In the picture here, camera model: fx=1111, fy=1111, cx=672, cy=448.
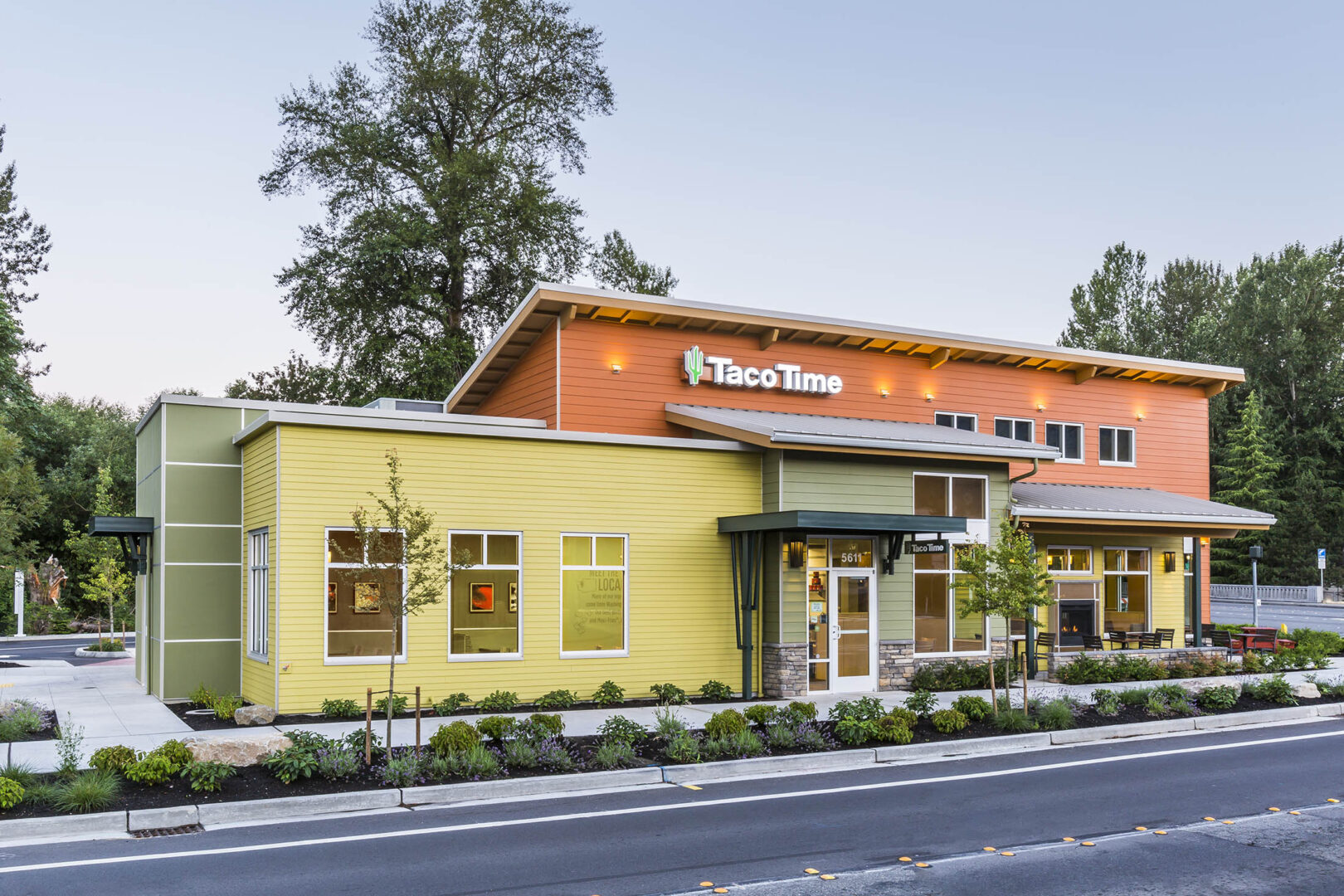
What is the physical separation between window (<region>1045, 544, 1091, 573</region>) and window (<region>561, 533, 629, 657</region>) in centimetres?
1186

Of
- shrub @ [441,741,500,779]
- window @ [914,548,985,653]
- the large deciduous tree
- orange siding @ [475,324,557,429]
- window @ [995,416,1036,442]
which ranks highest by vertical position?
the large deciduous tree

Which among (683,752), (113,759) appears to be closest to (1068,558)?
(683,752)

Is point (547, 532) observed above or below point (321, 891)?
above

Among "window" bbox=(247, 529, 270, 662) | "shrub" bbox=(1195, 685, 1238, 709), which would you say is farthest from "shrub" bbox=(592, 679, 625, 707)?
"shrub" bbox=(1195, 685, 1238, 709)

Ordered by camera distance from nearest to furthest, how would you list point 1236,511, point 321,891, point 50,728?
point 321,891, point 50,728, point 1236,511

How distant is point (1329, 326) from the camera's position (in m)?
63.9

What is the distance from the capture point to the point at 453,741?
1244 centimetres

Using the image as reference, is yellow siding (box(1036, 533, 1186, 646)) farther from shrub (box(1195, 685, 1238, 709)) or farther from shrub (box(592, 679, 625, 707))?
shrub (box(592, 679, 625, 707))

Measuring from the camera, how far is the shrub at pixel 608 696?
690 inches

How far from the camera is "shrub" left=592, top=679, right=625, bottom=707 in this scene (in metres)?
17.5

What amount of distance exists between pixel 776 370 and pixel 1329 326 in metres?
54.2

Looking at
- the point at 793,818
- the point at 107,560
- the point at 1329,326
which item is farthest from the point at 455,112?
the point at 1329,326

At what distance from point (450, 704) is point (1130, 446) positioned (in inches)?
819

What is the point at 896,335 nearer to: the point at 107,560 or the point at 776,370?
the point at 776,370
